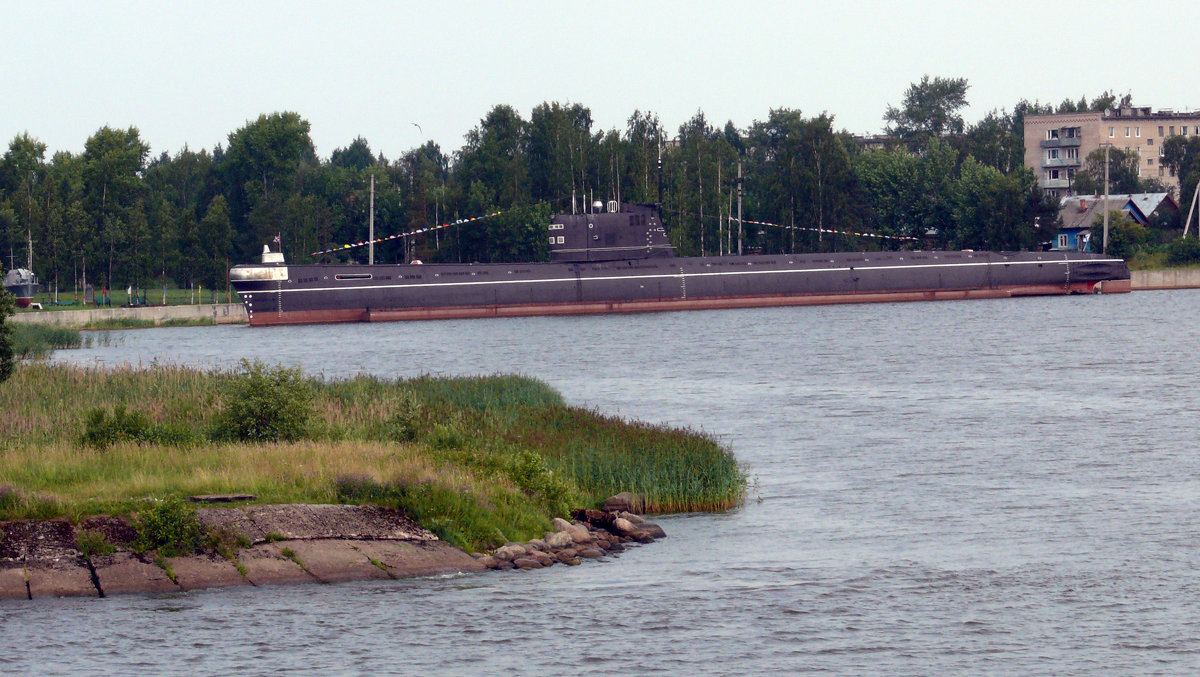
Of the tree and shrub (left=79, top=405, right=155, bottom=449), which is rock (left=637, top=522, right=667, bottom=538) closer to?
shrub (left=79, top=405, right=155, bottom=449)

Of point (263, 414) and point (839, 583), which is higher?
point (263, 414)

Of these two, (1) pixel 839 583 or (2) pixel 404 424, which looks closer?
(1) pixel 839 583

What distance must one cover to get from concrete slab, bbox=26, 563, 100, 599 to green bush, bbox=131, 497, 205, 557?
39.3 inches

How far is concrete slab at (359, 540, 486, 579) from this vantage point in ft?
81.4

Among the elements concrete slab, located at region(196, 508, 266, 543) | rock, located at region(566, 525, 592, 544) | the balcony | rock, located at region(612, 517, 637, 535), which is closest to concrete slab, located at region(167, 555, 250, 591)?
concrete slab, located at region(196, 508, 266, 543)

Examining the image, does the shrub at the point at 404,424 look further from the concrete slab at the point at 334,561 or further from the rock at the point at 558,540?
the concrete slab at the point at 334,561

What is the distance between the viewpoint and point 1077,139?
7343 inches

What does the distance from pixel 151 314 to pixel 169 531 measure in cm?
9349

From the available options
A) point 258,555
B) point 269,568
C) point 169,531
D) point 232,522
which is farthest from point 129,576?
point 269,568

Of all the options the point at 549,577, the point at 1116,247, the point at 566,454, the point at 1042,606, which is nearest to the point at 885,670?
the point at 1042,606

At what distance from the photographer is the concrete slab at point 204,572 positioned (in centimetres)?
2373

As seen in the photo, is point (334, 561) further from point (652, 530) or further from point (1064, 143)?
point (1064, 143)

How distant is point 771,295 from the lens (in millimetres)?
108625

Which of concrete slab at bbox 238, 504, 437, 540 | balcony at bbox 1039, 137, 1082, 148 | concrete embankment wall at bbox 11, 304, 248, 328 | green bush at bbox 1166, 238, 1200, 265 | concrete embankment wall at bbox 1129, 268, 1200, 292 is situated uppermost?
balcony at bbox 1039, 137, 1082, 148
